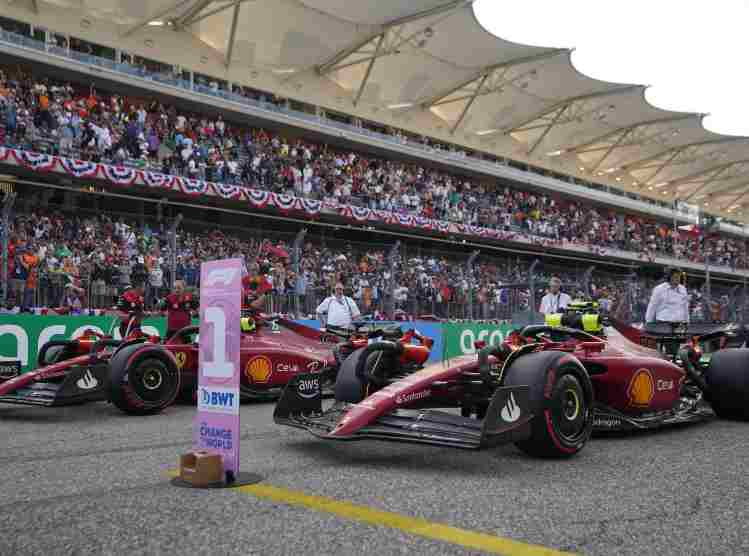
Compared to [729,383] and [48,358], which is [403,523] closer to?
[729,383]

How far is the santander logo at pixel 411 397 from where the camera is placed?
195 inches

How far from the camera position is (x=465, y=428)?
4602mm

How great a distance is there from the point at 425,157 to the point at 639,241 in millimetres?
16046

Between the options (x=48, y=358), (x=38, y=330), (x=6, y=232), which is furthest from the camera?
(x=6, y=232)

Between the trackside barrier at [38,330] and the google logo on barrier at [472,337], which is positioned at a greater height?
the trackside barrier at [38,330]

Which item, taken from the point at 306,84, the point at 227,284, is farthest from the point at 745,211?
the point at 227,284

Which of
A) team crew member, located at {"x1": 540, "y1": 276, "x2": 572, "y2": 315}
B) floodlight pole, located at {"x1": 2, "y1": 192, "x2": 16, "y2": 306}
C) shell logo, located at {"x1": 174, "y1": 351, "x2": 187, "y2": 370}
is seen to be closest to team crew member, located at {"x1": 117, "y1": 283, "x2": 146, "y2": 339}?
shell logo, located at {"x1": 174, "y1": 351, "x2": 187, "y2": 370}

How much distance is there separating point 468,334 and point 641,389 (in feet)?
32.2

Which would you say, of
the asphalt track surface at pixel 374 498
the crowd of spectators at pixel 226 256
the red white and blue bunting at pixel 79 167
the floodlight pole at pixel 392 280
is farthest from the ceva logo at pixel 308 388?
the red white and blue bunting at pixel 79 167

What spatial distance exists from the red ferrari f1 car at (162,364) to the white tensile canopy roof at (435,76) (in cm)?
1543

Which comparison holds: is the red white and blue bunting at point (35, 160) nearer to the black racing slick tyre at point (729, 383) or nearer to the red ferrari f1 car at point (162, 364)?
the red ferrari f1 car at point (162, 364)

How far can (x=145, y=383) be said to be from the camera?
746 cm

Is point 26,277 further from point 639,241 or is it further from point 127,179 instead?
point 639,241

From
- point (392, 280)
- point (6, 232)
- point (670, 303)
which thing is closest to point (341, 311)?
point (670, 303)
